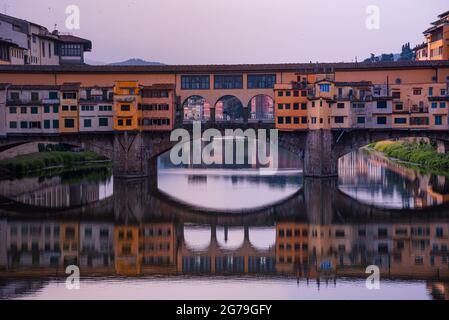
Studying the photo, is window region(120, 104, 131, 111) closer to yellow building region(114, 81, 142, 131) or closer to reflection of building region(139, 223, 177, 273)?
yellow building region(114, 81, 142, 131)

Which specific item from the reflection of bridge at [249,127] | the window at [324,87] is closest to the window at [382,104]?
the reflection of bridge at [249,127]

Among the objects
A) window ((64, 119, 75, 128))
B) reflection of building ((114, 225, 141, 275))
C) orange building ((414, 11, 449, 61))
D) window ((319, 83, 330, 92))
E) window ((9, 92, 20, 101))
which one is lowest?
reflection of building ((114, 225, 141, 275))

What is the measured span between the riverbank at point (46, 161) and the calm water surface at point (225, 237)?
2.90m

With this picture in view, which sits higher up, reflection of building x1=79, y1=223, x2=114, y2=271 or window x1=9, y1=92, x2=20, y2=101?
window x1=9, y1=92, x2=20, y2=101

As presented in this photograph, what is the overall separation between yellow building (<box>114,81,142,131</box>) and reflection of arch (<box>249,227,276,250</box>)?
1906cm

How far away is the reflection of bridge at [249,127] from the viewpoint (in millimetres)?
49906

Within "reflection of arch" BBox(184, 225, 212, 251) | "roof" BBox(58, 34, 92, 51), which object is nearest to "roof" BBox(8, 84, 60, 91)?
"reflection of arch" BBox(184, 225, 212, 251)

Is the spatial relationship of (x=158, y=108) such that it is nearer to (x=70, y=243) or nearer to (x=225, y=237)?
(x=225, y=237)

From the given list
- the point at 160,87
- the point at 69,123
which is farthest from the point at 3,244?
the point at 160,87

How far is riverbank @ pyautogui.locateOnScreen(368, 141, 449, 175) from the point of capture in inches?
2134

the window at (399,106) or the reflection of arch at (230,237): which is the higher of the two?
the window at (399,106)

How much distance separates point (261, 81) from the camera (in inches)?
2096

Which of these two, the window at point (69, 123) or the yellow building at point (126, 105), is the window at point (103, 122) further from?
the window at point (69, 123)

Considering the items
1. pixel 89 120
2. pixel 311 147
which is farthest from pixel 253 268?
pixel 89 120
